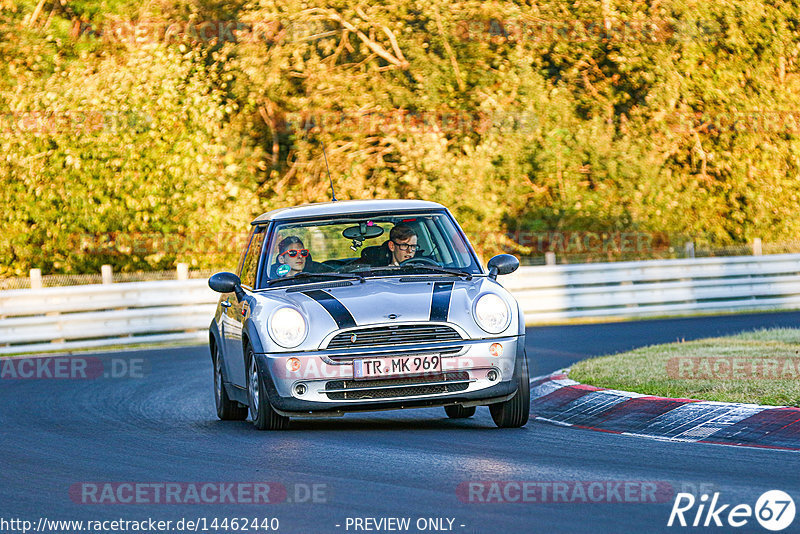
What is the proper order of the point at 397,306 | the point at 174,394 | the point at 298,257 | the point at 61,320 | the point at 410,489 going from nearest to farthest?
the point at 410,489
the point at 397,306
the point at 298,257
the point at 174,394
the point at 61,320

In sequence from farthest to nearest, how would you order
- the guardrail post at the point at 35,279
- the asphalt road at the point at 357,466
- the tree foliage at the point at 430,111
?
1. the tree foliage at the point at 430,111
2. the guardrail post at the point at 35,279
3. the asphalt road at the point at 357,466

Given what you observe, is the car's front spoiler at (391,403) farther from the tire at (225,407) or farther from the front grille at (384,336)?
the tire at (225,407)

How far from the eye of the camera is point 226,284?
10.3 meters

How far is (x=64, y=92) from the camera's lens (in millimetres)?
24844

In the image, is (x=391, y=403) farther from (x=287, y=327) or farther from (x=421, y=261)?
(x=421, y=261)

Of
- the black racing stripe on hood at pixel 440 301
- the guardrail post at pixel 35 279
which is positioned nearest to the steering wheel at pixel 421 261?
the black racing stripe on hood at pixel 440 301

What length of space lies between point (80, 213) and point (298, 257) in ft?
50.5

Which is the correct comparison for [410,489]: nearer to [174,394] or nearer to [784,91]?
[174,394]

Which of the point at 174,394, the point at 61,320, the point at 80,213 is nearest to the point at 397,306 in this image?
the point at 174,394

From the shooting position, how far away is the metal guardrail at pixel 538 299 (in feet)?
66.0

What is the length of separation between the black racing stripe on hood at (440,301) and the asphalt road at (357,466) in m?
0.77

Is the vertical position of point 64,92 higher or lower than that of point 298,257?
higher

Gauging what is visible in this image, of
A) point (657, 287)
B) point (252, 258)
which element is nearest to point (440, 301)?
point (252, 258)

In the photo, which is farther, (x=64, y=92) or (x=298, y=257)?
(x=64, y=92)
